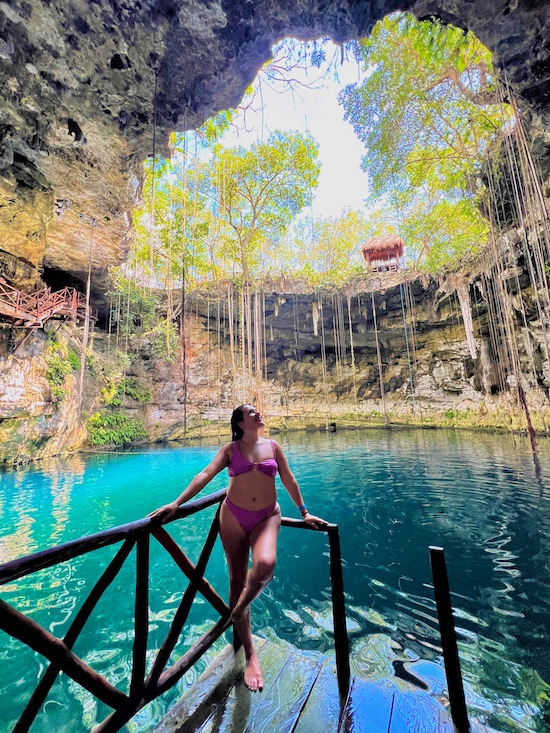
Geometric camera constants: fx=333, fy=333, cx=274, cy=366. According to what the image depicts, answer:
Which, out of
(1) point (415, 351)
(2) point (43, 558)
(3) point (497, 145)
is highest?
(3) point (497, 145)

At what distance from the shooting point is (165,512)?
1448mm

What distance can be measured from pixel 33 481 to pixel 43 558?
8349mm

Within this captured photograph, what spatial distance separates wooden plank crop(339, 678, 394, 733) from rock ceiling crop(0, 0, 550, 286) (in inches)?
205

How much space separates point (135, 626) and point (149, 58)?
5053 mm

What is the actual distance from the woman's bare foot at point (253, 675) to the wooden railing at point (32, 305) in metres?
9.52

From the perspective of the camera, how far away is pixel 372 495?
611cm

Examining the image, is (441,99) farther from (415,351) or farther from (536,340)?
(415,351)

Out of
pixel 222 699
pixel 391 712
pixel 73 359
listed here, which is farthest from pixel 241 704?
pixel 73 359

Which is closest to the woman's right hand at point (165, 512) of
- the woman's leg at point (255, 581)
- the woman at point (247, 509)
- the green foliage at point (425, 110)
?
the woman at point (247, 509)

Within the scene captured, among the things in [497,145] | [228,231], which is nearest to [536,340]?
[497,145]

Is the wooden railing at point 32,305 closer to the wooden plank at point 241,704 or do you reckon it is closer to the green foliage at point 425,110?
the green foliage at point 425,110

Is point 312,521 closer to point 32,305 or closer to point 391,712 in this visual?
point 391,712

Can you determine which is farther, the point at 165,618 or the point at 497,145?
the point at 497,145

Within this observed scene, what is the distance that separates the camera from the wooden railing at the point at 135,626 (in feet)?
3.13
